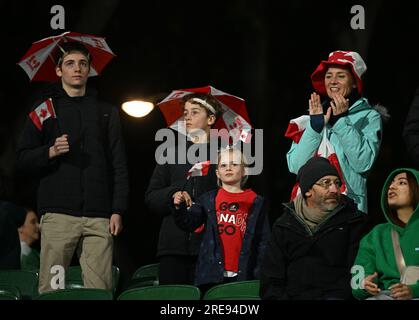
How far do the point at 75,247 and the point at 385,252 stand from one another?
234 centimetres

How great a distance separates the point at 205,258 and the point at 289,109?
555 cm

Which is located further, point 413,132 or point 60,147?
point 60,147

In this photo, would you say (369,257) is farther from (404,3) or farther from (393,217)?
(404,3)

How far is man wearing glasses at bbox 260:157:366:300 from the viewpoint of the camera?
280 inches

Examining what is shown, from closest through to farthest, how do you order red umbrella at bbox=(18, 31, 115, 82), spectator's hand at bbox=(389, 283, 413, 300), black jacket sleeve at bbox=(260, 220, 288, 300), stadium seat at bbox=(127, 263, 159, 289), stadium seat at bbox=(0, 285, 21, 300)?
spectator's hand at bbox=(389, 283, 413, 300) → black jacket sleeve at bbox=(260, 220, 288, 300) → stadium seat at bbox=(0, 285, 21, 300) → red umbrella at bbox=(18, 31, 115, 82) → stadium seat at bbox=(127, 263, 159, 289)

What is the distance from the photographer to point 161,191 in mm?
8430

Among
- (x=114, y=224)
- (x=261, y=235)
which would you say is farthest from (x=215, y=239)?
(x=114, y=224)

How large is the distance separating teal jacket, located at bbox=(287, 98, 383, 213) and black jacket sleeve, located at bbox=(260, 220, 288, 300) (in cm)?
85

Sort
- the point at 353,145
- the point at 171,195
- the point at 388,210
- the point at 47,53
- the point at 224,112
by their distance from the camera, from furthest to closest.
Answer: the point at 224,112, the point at 47,53, the point at 171,195, the point at 353,145, the point at 388,210

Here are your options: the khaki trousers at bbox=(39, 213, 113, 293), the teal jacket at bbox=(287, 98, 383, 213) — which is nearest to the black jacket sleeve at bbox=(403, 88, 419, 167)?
the teal jacket at bbox=(287, 98, 383, 213)

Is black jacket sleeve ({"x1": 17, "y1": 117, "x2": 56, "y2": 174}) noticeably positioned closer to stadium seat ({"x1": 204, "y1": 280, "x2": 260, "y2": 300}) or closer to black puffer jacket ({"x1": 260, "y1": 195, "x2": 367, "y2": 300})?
stadium seat ({"x1": 204, "y1": 280, "x2": 260, "y2": 300})

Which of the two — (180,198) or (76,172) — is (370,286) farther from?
(76,172)
